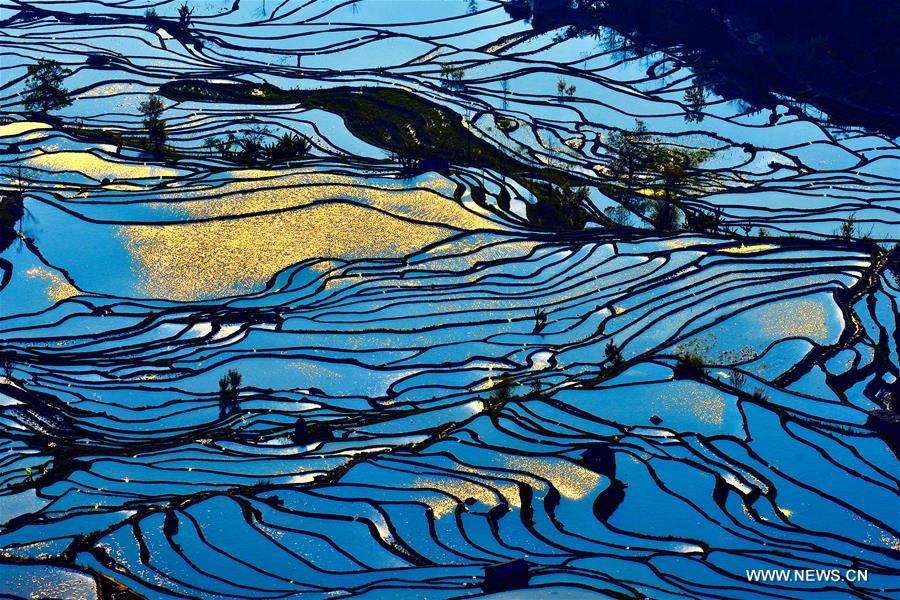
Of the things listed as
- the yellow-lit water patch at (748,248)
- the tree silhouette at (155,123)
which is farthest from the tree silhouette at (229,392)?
the tree silhouette at (155,123)

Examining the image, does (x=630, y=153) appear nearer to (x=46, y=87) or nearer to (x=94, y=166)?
(x=94, y=166)

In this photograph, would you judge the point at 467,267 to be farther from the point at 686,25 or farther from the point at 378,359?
the point at 686,25

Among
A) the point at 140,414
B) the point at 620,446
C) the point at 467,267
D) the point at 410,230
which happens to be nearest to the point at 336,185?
the point at 410,230

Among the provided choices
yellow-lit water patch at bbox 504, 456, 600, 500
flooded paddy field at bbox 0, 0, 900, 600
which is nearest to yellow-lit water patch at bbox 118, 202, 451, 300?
flooded paddy field at bbox 0, 0, 900, 600

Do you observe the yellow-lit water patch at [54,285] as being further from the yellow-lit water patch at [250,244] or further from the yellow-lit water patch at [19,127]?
the yellow-lit water patch at [19,127]

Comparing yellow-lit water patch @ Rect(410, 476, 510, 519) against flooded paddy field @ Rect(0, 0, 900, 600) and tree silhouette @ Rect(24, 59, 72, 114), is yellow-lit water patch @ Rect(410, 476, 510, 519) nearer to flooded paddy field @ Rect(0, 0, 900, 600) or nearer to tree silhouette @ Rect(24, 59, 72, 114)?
flooded paddy field @ Rect(0, 0, 900, 600)

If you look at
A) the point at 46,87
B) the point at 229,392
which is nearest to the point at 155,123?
the point at 46,87
